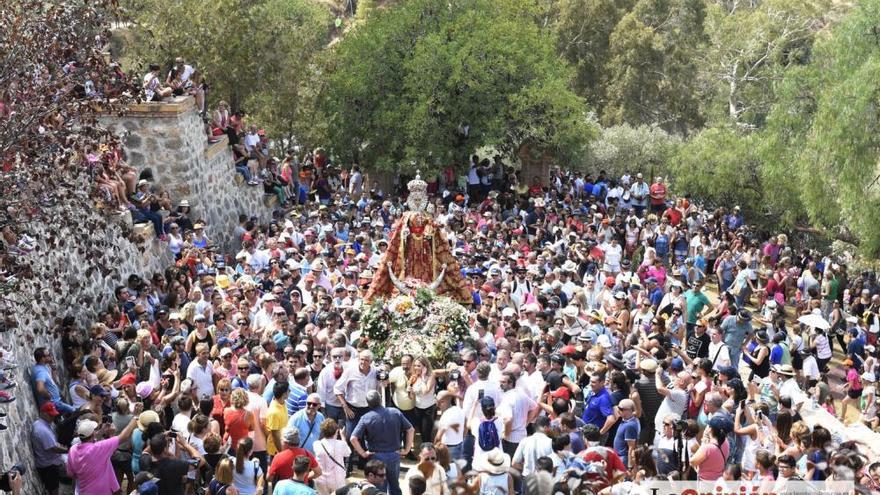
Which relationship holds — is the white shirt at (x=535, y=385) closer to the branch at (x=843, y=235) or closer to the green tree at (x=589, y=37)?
the branch at (x=843, y=235)

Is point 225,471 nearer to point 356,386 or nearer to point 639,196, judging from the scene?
point 356,386

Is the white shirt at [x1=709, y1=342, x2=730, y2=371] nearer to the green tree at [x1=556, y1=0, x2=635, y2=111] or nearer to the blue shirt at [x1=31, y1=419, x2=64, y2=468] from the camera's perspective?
the blue shirt at [x1=31, y1=419, x2=64, y2=468]

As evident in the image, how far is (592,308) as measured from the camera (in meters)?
19.6

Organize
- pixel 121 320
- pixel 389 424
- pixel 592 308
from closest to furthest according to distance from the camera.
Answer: pixel 389 424 < pixel 121 320 < pixel 592 308

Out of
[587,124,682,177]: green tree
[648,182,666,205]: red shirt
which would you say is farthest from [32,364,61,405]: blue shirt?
[587,124,682,177]: green tree

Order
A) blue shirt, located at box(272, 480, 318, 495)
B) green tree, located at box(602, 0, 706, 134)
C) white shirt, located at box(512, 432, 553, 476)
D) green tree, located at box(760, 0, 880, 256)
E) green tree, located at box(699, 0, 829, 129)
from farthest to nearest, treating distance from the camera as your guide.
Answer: green tree, located at box(602, 0, 706, 134)
green tree, located at box(699, 0, 829, 129)
green tree, located at box(760, 0, 880, 256)
white shirt, located at box(512, 432, 553, 476)
blue shirt, located at box(272, 480, 318, 495)

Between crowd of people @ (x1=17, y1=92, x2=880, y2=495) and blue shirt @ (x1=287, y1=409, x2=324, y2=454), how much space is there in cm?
2

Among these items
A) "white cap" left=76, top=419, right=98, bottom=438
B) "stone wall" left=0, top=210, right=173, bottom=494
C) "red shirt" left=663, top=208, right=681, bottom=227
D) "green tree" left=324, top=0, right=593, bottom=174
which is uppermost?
"green tree" left=324, top=0, right=593, bottom=174

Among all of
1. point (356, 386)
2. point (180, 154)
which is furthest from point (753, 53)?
point (356, 386)

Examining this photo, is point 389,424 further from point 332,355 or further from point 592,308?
point 592,308

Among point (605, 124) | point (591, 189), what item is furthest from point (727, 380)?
point (605, 124)

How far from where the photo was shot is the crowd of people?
1153cm

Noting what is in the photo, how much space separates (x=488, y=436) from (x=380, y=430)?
3.72ft

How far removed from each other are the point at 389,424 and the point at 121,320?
5.36 m
